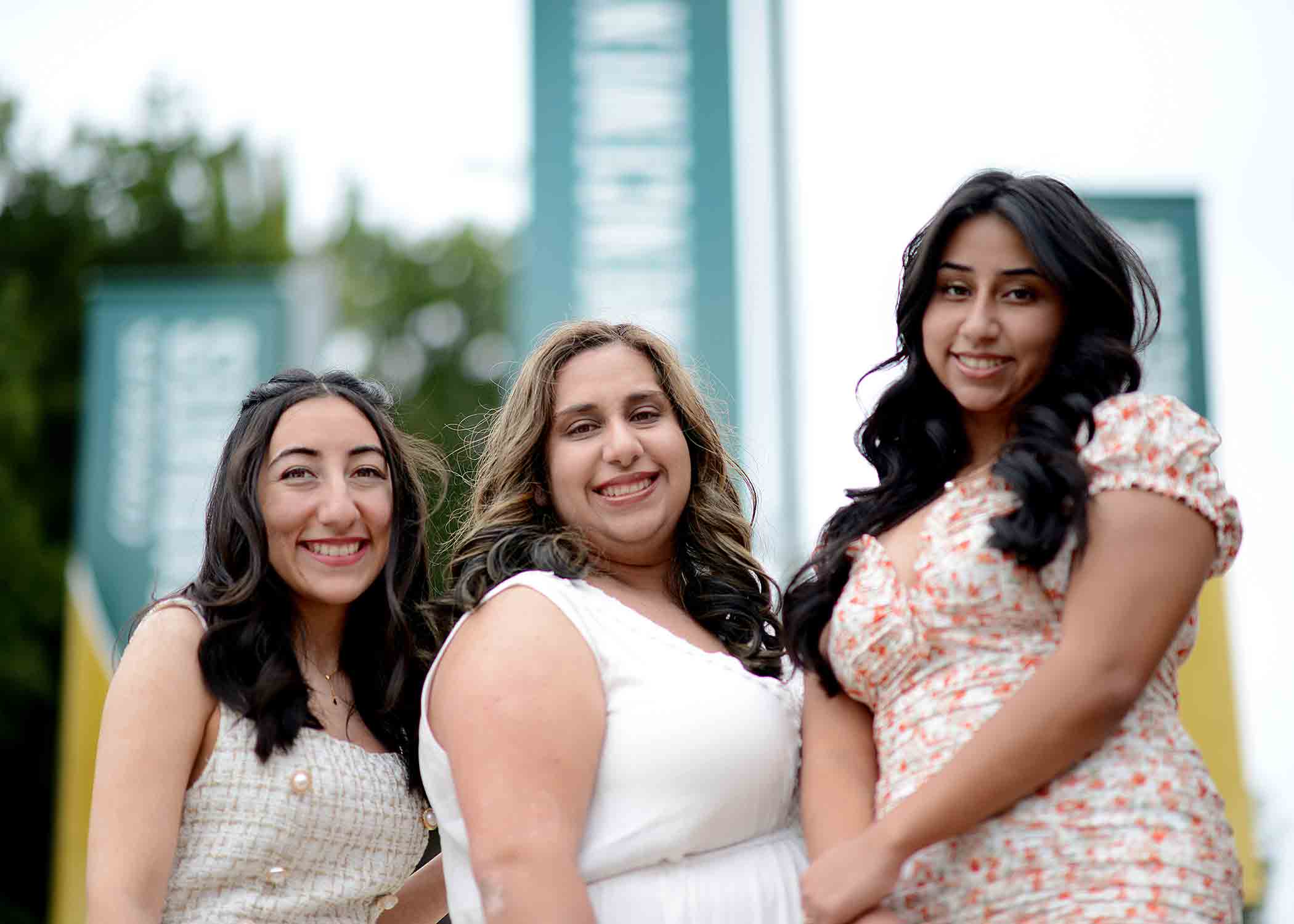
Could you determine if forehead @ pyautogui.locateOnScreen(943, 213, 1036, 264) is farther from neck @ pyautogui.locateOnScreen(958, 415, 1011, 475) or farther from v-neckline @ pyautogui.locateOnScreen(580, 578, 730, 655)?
v-neckline @ pyautogui.locateOnScreen(580, 578, 730, 655)

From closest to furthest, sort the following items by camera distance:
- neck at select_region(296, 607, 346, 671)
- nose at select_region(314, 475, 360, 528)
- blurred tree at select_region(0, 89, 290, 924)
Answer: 1. nose at select_region(314, 475, 360, 528)
2. neck at select_region(296, 607, 346, 671)
3. blurred tree at select_region(0, 89, 290, 924)

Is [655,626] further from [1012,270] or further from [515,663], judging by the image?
[1012,270]

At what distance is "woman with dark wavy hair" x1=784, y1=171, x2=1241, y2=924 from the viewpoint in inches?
85.5

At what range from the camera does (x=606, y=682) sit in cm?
258

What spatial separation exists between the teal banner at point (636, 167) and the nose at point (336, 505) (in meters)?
5.64

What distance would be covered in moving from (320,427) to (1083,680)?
1.56 meters

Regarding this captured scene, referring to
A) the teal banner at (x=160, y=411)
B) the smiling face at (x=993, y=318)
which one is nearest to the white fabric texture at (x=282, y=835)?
the smiling face at (x=993, y=318)

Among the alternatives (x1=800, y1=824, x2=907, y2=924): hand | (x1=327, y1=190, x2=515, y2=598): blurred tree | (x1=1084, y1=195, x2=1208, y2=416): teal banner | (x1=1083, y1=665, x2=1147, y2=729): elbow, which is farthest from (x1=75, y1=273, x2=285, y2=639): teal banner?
(x1=327, y1=190, x2=515, y2=598): blurred tree

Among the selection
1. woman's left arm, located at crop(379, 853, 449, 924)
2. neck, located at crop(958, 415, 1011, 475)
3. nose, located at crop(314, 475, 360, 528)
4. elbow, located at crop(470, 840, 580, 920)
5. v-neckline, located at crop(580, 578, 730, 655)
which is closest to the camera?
elbow, located at crop(470, 840, 580, 920)

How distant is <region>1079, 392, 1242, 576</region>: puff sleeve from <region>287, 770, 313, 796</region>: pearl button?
Answer: 146 centimetres

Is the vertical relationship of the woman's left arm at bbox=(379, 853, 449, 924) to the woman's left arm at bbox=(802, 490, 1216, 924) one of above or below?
below

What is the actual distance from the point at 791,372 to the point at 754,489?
5075 millimetres

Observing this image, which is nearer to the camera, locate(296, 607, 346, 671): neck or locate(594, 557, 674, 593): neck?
locate(594, 557, 674, 593): neck

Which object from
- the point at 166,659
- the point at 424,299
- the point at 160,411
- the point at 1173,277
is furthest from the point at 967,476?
the point at 424,299
